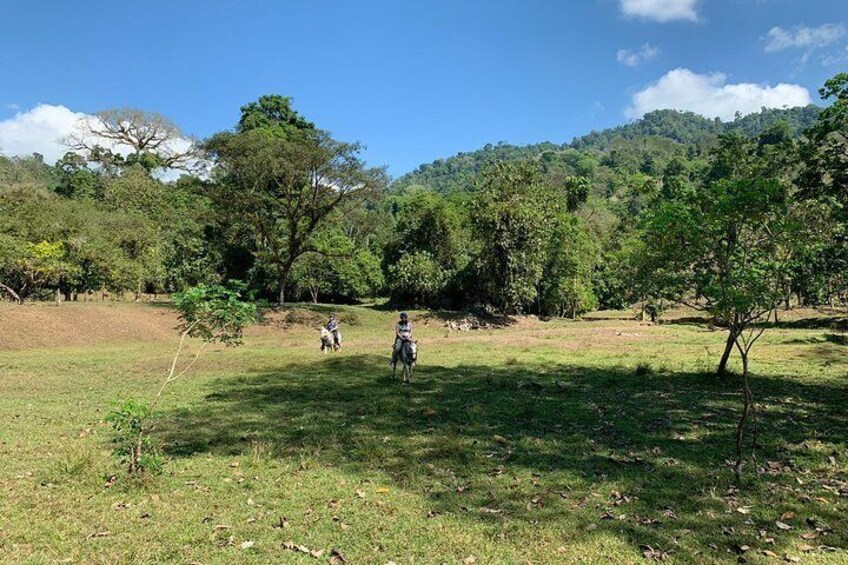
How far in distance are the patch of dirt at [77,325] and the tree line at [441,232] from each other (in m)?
5.63

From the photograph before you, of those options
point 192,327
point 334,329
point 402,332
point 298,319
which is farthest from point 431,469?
point 298,319

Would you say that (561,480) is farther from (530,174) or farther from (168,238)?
(168,238)

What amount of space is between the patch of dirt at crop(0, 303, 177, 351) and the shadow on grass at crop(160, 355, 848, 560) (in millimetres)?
17938

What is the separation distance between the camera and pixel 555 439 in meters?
10.8

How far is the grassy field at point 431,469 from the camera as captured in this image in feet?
20.6

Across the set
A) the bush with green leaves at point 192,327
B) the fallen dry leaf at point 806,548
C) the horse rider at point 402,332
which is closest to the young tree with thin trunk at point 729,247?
the fallen dry leaf at point 806,548

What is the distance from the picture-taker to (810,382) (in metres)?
17.3

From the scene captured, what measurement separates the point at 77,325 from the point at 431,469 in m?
31.7

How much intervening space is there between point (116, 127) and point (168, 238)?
33403 mm

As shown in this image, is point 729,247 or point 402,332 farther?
point 402,332

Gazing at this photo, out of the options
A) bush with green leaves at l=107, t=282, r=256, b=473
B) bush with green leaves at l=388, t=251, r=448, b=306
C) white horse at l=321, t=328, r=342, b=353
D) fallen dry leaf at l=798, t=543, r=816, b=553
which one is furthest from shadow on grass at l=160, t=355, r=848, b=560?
bush with green leaves at l=388, t=251, r=448, b=306

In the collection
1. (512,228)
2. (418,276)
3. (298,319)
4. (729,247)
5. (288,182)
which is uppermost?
(288,182)

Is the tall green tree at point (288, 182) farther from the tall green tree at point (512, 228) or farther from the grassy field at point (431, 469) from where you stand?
the grassy field at point (431, 469)

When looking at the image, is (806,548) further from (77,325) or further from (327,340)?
(77,325)
